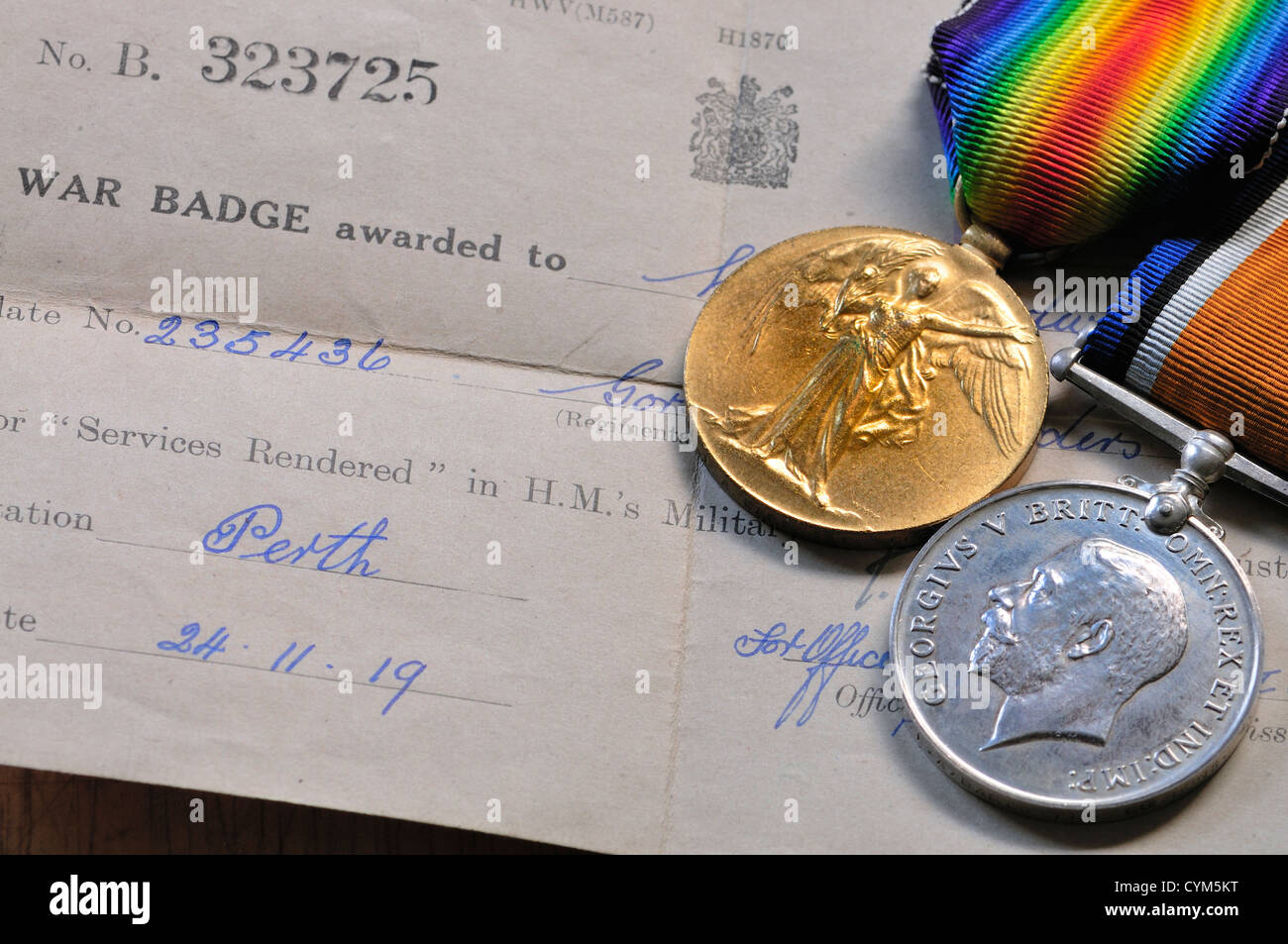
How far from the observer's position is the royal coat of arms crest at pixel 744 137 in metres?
1.12

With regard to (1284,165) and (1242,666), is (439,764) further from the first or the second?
(1284,165)

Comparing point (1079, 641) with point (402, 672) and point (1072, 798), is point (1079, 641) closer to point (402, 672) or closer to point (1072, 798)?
point (1072, 798)

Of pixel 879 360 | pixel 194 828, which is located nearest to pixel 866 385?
pixel 879 360

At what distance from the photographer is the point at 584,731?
3.11 ft

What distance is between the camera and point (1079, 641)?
91 cm

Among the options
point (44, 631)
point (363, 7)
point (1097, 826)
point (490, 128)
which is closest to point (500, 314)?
point (490, 128)

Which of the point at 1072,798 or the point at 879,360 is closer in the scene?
the point at 1072,798
